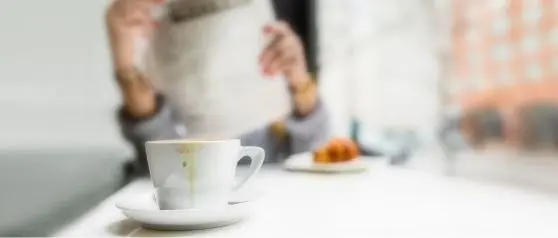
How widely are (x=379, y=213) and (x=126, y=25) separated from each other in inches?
32.6

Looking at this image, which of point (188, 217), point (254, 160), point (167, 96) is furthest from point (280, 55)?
point (188, 217)

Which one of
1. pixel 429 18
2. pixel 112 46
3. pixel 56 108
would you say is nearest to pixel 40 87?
pixel 56 108

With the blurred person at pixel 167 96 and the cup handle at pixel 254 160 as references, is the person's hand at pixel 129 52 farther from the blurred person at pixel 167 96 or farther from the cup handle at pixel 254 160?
the cup handle at pixel 254 160

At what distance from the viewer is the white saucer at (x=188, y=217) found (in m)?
0.51

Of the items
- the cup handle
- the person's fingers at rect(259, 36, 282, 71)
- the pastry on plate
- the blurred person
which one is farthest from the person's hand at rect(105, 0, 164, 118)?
the cup handle

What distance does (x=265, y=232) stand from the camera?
1.74ft

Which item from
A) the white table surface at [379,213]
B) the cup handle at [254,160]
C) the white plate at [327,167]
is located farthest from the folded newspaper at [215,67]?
the cup handle at [254,160]

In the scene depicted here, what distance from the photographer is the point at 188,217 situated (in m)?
0.51

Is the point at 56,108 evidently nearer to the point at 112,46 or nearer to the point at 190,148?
the point at 112,46

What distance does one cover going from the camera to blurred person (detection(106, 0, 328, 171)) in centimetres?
129

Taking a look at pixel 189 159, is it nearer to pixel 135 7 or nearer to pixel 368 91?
pixel 135 7

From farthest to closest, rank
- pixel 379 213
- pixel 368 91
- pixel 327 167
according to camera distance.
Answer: pixel 368 91
pixel 327 167
pixel 379 213

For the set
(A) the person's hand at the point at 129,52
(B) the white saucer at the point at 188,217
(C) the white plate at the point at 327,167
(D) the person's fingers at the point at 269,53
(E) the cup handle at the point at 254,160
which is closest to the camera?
(B) the white saucer at the point at 188,217

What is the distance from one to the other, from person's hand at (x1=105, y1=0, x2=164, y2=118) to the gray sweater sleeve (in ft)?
0.06
